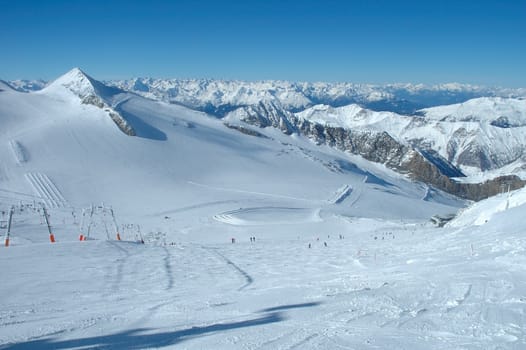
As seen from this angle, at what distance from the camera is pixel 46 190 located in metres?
56.6

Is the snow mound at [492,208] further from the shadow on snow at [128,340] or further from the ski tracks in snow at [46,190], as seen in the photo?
the ski tracks in snow at [46,190]

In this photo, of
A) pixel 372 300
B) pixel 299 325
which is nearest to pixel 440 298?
pixel 372 300

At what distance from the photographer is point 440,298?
929 centimetres

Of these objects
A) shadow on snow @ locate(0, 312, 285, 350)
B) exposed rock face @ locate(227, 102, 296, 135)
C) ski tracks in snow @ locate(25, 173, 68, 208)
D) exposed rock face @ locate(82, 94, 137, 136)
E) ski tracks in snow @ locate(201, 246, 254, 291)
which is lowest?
ski tracks in snow @ locate(25, 173, 68, 208)

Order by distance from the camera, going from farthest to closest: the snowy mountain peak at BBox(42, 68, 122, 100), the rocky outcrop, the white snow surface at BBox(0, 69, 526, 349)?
1. the rocky outcrop
2. the snowy mountain peak at BBox(42, 68, 122, 100)
3. the white snow surface at BBox(0, 69, 526, 349)

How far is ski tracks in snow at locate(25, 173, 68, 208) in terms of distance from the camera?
52.3 meters

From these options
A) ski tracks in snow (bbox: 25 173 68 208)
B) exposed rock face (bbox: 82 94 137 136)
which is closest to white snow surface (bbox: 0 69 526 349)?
ski tracks in snow (bbox: 25 173 68 208)

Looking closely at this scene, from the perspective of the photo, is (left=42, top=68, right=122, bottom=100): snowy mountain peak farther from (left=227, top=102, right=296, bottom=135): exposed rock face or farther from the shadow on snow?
the shadow on snow

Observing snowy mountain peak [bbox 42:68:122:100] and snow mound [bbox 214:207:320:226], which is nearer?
snow mound [bbox 214:207:320:226]

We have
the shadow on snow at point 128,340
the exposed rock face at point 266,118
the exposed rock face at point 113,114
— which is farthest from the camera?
the exposed rock face at point 266,118

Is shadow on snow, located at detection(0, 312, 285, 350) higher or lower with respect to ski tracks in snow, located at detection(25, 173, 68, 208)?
higher

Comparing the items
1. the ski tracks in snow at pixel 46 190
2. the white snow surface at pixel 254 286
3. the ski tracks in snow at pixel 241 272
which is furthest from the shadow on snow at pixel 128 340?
the ski tracks in snow at pixel 46 190

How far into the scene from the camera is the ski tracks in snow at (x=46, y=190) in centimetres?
5228

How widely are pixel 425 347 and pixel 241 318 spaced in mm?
3541
